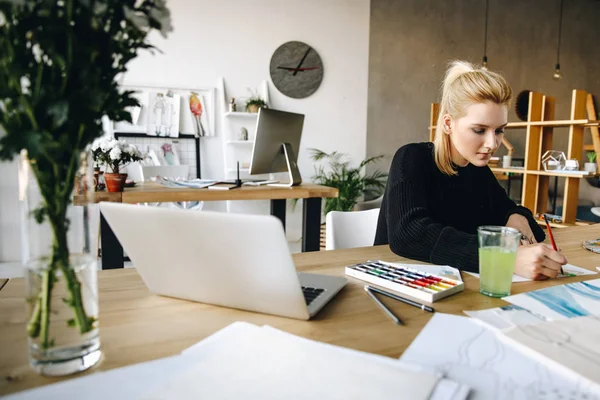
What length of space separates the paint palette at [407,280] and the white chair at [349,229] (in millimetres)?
577

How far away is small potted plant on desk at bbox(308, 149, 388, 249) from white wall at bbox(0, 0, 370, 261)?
4.1 inches

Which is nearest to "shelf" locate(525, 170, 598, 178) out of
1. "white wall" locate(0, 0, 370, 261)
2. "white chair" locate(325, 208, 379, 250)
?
"white wall" locate(0, 0, 370, 261)

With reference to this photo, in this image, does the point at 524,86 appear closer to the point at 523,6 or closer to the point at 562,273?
the point at 523,6

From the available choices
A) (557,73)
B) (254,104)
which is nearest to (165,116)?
(254,104)

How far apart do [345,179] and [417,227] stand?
3458 millimetres

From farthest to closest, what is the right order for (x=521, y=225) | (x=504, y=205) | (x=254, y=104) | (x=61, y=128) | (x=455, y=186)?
(x=254, y=104)
(x=504, y=205)
(x=455, y=186)
(x=521, y=225)
(x=61, y=128)

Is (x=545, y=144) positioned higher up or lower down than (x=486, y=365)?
higher up

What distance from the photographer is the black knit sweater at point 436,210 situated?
105 centimetres

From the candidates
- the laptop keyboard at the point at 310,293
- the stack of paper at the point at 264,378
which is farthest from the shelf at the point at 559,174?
the stack of paper at the point at 264,378

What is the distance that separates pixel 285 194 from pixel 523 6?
186 inches

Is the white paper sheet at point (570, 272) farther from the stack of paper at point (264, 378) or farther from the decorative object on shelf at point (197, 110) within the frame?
the decorative object on shelf at point (197, 110)

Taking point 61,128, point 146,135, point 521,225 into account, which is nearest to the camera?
point 61,128

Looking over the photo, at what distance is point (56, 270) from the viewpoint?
0.50 m

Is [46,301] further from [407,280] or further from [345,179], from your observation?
[345,179]
